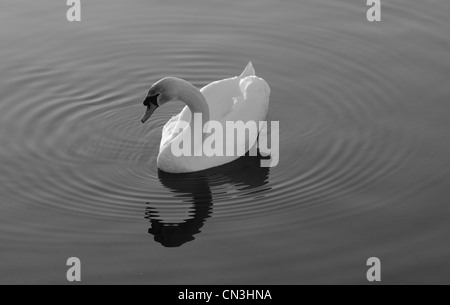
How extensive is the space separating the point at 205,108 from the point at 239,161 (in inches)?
39.3

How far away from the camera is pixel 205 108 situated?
1460cm

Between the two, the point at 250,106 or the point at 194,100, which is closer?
the point at 194,100

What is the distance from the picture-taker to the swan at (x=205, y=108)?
1439 centimetres

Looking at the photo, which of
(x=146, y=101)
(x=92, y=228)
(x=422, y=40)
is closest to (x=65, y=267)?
(x=92, y=228)

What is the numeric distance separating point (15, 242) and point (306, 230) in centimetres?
375

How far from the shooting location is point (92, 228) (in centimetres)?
1310

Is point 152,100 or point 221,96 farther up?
point 221,96

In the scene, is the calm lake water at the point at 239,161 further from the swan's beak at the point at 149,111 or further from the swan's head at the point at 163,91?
the swan's head at the point at 163,91

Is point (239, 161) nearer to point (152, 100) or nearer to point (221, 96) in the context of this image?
point (221, 96)

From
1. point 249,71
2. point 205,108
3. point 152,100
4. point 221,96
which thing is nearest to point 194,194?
point 205,108

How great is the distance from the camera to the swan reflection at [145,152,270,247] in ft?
43.3

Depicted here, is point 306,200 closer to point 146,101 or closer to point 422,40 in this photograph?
point 146,101

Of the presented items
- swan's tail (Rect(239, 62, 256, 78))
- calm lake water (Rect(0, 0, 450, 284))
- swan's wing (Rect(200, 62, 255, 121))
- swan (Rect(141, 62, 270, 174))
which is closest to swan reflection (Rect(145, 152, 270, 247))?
calm lake water (Rect(0, 0, 450, 284))
